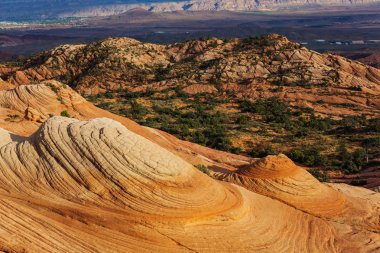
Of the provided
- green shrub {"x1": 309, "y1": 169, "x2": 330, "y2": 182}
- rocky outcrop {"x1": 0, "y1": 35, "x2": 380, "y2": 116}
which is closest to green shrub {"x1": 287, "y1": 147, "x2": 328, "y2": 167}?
green shrub {"x1": 309, "y1": 169, "x2": 330, "y2": 182}

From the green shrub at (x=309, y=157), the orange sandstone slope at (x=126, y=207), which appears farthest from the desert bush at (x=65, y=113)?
the green shrub at (x=309, y=157)

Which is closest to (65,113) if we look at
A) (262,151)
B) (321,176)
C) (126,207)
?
(262,151)

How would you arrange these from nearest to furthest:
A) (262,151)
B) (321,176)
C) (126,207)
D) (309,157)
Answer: (126,207) < (321,176) < (309,157) < (262,151)

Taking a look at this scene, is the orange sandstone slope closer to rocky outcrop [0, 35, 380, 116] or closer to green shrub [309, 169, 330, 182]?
green shrub [309, 169, 330, 182]

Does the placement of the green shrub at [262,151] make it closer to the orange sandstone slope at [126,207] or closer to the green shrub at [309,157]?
the green shrub at [309,157]

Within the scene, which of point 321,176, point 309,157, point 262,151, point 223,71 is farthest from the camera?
point 223,71

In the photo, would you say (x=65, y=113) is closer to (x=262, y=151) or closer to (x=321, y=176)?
(x=262, y=151)

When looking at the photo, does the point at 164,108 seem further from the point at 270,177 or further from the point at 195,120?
the point at 270,177

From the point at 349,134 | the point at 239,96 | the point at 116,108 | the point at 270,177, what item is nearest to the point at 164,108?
the point at 116,108
